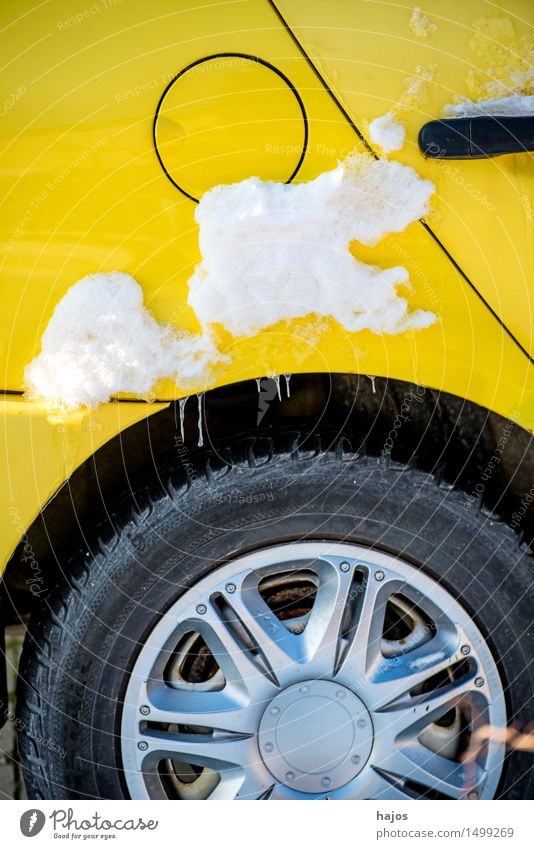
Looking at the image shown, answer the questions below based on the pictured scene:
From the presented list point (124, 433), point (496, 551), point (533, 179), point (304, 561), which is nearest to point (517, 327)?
point (533, 179)

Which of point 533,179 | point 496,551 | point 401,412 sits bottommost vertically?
point 496,551

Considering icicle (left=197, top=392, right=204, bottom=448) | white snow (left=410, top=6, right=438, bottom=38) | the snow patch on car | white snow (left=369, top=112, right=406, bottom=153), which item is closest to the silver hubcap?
icicle (left=197, top=392, right=204, bottom=448)

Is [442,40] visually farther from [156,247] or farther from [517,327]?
[156,247]

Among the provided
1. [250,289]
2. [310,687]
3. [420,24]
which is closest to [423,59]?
[420,24]

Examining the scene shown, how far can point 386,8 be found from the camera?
171 cm

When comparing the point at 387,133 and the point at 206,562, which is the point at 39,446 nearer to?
the point at 206,562

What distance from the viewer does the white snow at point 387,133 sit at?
170 centimetres

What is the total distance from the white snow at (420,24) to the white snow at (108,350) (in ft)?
2.52

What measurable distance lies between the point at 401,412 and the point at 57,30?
114 centimetres

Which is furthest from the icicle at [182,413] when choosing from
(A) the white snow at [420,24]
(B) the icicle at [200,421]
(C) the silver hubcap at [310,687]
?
(A) the white snow at [420,24]

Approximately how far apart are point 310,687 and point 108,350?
0.89 meters

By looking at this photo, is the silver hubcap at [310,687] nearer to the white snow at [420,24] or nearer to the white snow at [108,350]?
the white snow at [108,350]

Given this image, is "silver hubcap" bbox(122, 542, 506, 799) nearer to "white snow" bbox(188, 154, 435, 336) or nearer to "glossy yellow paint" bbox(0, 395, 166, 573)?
"glossy yellow paint" bbox(0, 395, 166, 573)

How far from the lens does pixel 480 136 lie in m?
1.67
